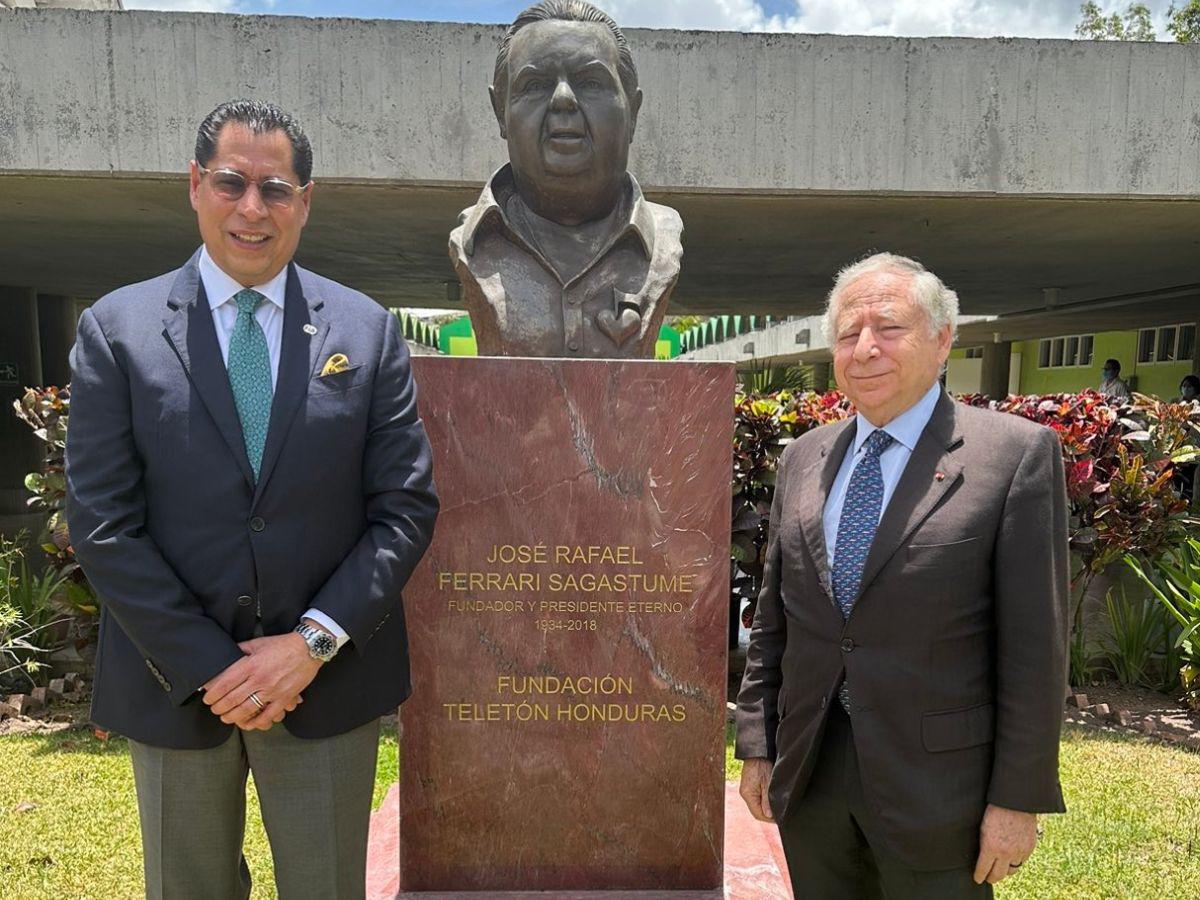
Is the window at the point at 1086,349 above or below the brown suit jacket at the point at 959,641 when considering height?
below

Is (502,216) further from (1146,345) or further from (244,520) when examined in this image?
(1146,345)

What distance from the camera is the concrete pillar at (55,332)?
1497 centimetres

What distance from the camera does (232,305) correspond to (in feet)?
6.12

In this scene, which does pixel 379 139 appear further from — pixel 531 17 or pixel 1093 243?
pixel 1093 243

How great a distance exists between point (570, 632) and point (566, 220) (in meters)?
1.42

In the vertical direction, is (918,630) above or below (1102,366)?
above

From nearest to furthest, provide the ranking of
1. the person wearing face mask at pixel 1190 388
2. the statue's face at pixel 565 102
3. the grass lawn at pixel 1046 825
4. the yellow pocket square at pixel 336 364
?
the yellow pocket square at pixel 336 364, the statue's face at pixel 565 102, the grass lawn at pixel 1046 825, the person wearing face mask at pixel 1190 388

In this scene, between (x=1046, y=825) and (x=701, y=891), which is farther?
(x=1046, y=825)

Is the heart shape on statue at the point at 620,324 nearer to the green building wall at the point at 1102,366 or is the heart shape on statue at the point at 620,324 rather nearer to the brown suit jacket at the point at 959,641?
the brown suit jacket at the point at 959,641

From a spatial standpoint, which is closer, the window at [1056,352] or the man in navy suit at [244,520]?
the man in navy suit at [244,520]

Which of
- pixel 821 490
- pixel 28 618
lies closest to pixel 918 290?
pixel 821 490

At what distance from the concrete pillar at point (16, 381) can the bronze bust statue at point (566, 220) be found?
1192 cm

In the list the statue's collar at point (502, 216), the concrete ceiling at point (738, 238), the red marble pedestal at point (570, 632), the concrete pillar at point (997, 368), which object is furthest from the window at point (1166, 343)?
the red marble pedestal at point (570, 632)

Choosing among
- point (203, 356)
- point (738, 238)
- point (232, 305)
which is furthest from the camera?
point (738, 238)
